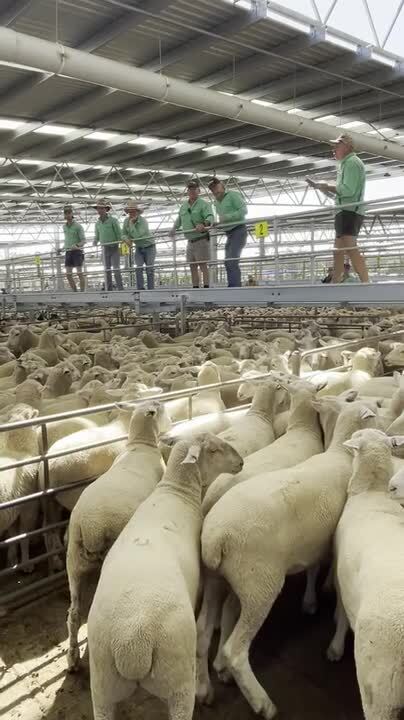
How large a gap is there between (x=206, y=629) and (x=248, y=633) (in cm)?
31

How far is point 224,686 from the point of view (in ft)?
8.32

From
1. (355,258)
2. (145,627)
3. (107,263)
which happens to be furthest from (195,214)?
(145,627)

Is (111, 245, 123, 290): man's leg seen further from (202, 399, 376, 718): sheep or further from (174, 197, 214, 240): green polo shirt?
(202, 399, 376, 718): sheep

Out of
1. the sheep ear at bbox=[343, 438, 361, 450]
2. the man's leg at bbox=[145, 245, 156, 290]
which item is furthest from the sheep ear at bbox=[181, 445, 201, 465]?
the man's leg at bbox=[145, 245, 156, 290]

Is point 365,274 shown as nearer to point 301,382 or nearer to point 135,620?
point 301,382

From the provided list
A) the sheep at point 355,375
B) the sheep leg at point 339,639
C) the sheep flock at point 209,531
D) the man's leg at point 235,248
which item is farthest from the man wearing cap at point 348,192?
the sheep leg at point 339,639

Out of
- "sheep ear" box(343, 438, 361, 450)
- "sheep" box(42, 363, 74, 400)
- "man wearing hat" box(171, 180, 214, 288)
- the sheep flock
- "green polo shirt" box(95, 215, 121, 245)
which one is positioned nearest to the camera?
the sheep flock

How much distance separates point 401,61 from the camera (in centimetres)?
989

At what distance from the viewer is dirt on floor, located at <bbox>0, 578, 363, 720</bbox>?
2404mm

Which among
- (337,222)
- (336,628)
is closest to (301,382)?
(336,628)

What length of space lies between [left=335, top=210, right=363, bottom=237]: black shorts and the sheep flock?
2.85 meters

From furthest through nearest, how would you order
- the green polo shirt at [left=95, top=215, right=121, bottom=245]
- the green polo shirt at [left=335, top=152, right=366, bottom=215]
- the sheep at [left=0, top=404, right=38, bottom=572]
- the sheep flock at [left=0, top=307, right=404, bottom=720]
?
the green polo shirt at [left=95, top=215, right=121, bottom=245], the green polo shirt at [left=335, top=152, right=366, bottom=215], the sheep at [left=0, top=404, right=38, bottom=572], the sheep flock at [left=0, top=307, right=404, bottom=720]

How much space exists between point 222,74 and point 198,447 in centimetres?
851

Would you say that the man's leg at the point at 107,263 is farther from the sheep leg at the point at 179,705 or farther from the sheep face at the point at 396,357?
the sheep leg at the point at 179,705
